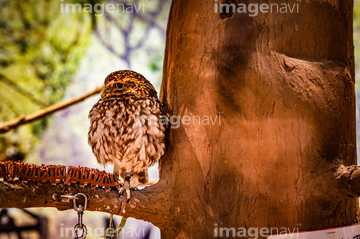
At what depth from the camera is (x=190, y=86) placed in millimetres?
1615

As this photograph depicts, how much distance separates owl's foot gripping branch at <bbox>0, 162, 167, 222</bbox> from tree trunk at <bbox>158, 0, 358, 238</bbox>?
6.8 inches

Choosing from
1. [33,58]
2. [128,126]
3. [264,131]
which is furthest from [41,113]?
[264,131]

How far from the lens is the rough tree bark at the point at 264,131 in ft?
4.62

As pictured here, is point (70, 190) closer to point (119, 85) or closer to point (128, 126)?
point (128, 126)

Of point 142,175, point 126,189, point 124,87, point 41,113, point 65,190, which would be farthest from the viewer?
point 41,113

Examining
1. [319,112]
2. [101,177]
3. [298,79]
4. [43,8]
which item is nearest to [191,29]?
[298,79]

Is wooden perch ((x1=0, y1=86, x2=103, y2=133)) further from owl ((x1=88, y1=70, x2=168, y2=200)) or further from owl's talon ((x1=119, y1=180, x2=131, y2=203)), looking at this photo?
owl's talon ((x1=119, y1=180, x2=131, y2=203))

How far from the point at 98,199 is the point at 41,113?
1473 millimetres

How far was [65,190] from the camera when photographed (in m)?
1.39

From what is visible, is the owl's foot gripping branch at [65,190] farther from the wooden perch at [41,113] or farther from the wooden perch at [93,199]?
the wooden perch at [41,113]

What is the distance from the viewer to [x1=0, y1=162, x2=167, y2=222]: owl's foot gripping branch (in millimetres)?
1295

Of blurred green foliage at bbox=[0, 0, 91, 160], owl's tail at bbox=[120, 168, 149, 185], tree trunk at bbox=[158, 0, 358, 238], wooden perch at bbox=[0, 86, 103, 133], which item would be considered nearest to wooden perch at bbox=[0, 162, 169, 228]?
tree trunk at bbox=[158, 0, 358, 238]

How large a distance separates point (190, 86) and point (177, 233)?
0.78 metres

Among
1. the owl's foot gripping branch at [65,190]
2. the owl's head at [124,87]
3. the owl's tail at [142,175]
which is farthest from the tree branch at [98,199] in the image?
the owl's head at [124,87]
